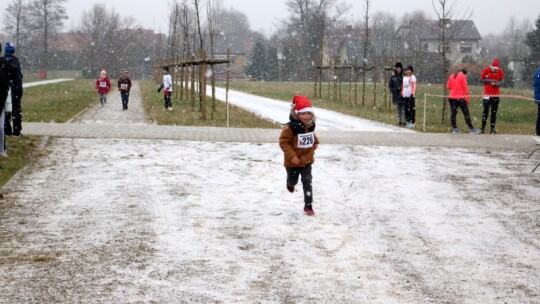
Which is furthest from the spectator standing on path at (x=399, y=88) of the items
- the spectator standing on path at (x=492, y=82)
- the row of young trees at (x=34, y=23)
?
the row of young trees at (x=34, y=23)

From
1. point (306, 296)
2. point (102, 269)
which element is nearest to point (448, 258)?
point (306, 296)

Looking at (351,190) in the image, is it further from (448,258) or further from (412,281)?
(412,281)

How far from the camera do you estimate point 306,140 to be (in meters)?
8.17

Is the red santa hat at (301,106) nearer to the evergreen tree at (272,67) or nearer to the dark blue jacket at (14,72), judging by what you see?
the dark blue jacket at (14,72)

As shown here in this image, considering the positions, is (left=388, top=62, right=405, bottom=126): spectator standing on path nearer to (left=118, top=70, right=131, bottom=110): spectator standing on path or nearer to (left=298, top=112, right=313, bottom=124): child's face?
(left=118, top=70, right=131, bottom=110): spectator standing on path

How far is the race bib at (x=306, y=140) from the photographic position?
26.7 feet

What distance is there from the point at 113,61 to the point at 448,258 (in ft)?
303

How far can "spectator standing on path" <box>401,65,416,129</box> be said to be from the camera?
19375 mm

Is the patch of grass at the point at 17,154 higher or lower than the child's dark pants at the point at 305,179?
lower

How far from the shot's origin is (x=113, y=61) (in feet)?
311

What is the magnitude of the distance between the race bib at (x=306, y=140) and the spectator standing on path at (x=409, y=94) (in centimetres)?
1163

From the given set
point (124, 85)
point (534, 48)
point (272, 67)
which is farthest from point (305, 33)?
point (124, 85)

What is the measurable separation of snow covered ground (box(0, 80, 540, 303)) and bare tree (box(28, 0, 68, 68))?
9554cm

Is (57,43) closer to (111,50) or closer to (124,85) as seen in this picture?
(111,50)
